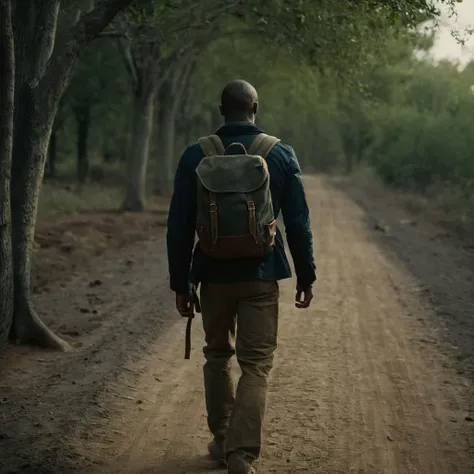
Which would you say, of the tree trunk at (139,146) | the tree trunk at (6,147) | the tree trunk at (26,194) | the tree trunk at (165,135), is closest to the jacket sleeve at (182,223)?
the tree trunk at (6,147)

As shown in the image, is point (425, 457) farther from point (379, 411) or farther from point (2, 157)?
point (2, 157)

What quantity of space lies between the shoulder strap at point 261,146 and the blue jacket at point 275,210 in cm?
3

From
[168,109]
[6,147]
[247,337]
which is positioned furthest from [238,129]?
[168,109]

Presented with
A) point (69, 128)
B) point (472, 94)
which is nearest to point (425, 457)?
point (472, 94)

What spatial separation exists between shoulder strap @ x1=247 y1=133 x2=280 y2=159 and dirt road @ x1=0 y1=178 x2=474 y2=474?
1863 millimetres

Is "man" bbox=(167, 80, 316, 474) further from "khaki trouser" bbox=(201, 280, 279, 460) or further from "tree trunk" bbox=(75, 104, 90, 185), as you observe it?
"tree trunk" bbox=(75, 104, 90, 185)

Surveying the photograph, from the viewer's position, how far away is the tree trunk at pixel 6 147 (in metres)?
7.04

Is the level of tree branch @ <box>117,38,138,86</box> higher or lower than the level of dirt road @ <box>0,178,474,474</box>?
higher

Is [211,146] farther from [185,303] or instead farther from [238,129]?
[185,303]

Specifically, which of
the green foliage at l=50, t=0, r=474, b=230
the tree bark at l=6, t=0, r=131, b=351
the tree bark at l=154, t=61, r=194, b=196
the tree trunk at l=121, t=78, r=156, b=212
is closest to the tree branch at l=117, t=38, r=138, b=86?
the green foliage at l=50, t=0, r=474, b=230

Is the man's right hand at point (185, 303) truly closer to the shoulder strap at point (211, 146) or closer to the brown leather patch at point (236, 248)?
the brown leather patch at point (236, 248)

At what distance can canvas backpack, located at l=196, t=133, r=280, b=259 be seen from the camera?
4402 millimetres

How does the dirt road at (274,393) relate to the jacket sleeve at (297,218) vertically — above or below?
below

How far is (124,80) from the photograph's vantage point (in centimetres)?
2970
